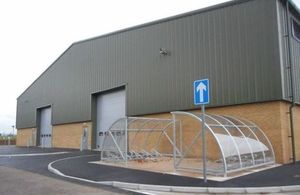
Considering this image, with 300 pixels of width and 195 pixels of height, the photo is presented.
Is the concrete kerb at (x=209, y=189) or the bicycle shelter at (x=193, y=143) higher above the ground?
the bicycle shelter at (x=193, y=143)

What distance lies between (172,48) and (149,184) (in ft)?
40.7

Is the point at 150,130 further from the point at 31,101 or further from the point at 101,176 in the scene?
the point at 31,101

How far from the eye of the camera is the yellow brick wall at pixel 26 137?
42.4 m

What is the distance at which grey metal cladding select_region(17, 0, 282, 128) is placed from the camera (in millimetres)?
17916

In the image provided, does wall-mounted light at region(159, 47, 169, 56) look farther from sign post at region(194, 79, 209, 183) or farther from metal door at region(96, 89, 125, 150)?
sign post at region(194, 79, 209, 183)

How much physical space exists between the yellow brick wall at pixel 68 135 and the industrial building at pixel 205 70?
18 centimetres

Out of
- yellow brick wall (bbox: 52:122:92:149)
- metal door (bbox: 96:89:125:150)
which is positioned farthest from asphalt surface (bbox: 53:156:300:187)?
yellow brick wall (bbox: 52:122:92:149)

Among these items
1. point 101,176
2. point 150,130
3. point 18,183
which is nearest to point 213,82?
point 150,130

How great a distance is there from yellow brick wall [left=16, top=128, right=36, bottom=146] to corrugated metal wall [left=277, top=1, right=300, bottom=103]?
31297 millimetres

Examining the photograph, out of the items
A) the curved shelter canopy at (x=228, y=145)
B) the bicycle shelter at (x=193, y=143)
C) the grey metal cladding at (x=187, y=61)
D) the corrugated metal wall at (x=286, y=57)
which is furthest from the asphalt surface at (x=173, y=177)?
the grey metal cladding at (x=187, y=61)

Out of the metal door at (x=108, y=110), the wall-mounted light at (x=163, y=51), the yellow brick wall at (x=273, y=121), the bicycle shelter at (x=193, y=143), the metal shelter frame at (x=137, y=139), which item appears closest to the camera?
the bicycle shelter at (x=193, y=143)

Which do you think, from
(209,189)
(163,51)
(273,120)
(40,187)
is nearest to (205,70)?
(163,51)

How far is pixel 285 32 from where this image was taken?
18375 mm

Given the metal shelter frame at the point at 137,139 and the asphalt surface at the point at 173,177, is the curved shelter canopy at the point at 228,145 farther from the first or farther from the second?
the metal shelter frame at the point at 137,139
